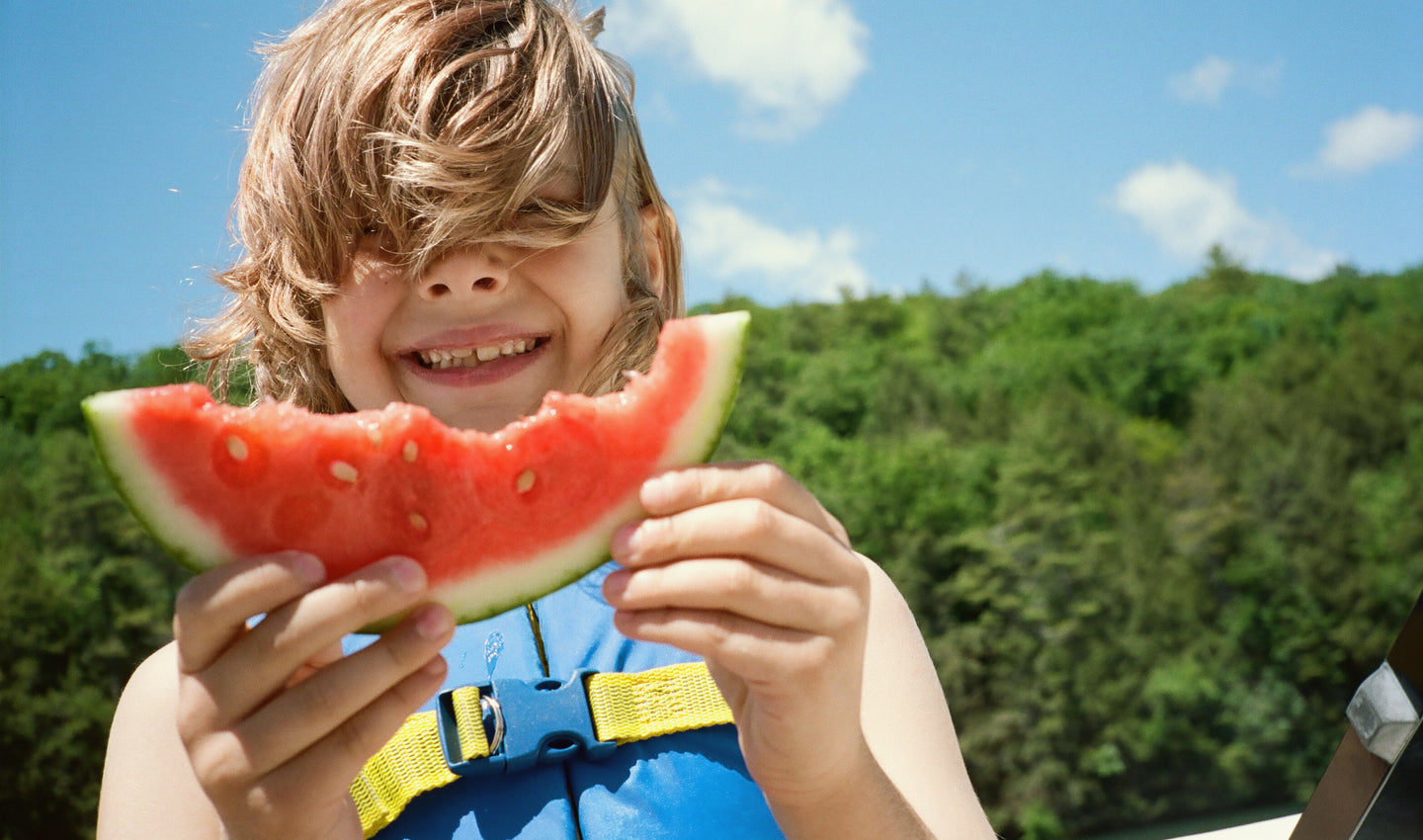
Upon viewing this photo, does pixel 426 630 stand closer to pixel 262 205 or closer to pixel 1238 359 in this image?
pixel 262 205

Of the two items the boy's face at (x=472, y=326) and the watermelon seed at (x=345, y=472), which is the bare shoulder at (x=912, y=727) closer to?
the boy's face at (x=472, y=326)

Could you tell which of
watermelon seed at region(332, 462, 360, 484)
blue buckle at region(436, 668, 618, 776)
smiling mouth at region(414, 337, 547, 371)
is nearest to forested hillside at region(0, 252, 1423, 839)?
smiling mouth at region(414, 337, 547, 371)

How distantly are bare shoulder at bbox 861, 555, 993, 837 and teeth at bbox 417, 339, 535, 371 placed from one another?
2.50 feet

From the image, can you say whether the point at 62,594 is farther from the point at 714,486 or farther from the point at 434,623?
the point at 714,486

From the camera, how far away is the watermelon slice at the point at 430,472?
1.35 m

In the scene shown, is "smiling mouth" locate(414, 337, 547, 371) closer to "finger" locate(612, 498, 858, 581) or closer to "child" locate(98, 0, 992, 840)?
"child" locate(98, 0, 992, 840)

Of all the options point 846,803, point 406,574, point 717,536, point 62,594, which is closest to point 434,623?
point 406,574

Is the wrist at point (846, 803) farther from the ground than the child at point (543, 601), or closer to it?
closer to it

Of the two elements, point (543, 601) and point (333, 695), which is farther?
point (543, 601)

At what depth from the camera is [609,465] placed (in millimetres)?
1463

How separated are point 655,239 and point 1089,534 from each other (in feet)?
54.3

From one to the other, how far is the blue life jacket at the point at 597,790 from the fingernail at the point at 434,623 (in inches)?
24.0

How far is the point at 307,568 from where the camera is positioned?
1.22m

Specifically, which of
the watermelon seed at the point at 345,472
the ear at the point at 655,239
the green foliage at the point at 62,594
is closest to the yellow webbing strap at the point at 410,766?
the watermelon seed at the point at 345,472
